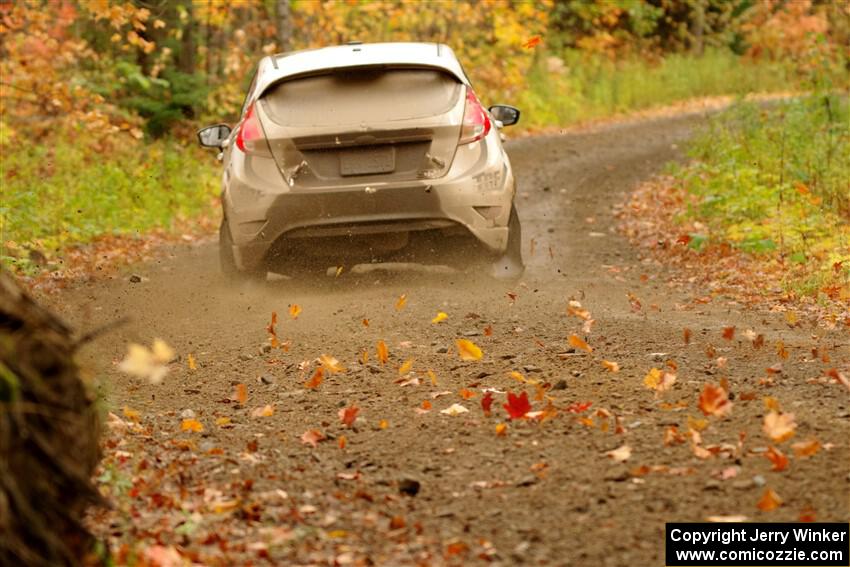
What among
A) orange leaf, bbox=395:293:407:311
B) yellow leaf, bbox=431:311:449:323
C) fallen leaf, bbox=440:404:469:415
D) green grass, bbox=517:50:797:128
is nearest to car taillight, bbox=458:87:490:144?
orange leaf, bbox=395:293:407:311

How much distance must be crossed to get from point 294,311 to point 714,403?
3.99 metres

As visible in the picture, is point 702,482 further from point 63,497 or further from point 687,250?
point 687,250

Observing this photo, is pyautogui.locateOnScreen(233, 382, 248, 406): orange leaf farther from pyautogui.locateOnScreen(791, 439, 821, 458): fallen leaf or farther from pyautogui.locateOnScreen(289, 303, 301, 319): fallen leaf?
pyautogui.locateOnScreen(791, 439, 821, 458): fallen leaf

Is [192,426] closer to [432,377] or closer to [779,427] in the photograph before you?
Answer: [432,377]

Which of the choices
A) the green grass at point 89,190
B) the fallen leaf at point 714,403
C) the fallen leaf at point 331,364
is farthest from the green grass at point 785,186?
the green grass at point 89,190

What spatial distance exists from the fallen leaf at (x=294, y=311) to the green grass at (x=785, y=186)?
12.8 ft

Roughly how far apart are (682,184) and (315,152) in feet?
29.3

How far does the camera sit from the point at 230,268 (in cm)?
1019

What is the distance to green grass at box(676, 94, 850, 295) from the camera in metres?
11.0

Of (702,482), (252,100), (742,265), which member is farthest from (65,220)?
(702,482)

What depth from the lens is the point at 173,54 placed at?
21672 mm

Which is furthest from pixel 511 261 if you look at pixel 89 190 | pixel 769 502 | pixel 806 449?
pixel 89 190

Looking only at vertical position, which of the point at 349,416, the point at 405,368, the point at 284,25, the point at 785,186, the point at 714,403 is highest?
the point at 714,403

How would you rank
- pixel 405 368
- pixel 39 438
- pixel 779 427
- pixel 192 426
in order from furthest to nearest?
pixel 405 368 < pixel 192 426 < pixel 779 427 < pixel 39 438
